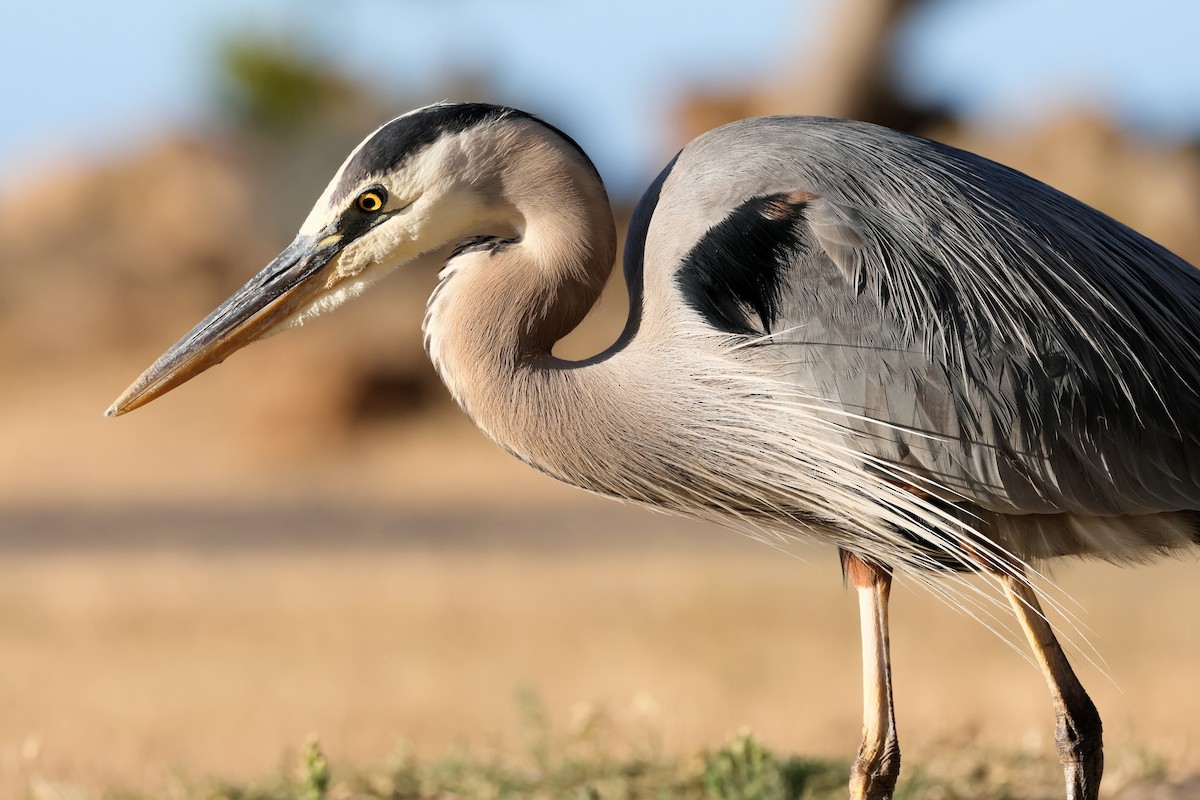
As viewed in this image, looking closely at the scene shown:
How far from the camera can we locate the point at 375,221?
12.1 feet

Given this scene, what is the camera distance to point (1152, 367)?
3721mm

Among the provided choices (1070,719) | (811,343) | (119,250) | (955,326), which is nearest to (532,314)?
(811,343)

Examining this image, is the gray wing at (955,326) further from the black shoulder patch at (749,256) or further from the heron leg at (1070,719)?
the heron leg at (1070,719)

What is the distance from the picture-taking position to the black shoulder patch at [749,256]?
3574 millimetres

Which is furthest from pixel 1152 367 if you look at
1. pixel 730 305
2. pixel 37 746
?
pixel 37 746

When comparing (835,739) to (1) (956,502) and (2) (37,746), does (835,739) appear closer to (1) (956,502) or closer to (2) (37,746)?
(1) (956,502)

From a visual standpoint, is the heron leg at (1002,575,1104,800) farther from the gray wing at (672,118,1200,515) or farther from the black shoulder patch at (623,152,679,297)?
the black shoulder patch at (623,152,679,297)

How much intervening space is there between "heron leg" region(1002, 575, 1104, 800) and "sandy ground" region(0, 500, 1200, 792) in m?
0.61

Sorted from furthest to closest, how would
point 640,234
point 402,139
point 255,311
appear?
point 640,234
point 255,311
point 402,139

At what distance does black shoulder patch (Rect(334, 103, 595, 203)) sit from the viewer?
11.9 ft

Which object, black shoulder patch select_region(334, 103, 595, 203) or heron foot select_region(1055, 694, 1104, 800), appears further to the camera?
heron foot select_region(1055, 694, 1104, 800)

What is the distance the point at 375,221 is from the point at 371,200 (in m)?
0.05

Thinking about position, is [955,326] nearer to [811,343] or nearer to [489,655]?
[811,343]

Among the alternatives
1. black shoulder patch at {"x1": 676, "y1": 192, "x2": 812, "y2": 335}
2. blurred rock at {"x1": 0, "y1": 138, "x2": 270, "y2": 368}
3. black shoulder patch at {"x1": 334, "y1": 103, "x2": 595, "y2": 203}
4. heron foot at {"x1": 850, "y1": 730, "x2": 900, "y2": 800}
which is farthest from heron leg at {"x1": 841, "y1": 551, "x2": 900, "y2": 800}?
blurred rock at {"x1": 0, "y1": 138, "x2": 270, "y2": 368}
